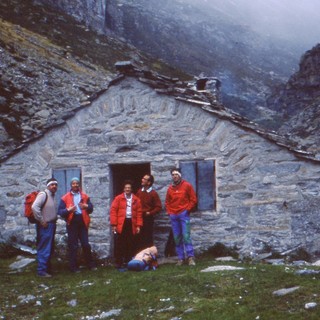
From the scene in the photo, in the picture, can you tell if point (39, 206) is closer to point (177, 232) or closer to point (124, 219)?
point (124, 219)

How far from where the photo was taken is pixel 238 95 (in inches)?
3893

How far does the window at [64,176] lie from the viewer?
12367 millimetres

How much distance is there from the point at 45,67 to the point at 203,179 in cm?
2745

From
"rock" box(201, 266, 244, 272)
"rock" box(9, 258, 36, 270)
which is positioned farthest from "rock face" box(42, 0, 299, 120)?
"rock" box(201, 266, 244, 272)

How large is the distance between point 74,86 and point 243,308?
101 feet

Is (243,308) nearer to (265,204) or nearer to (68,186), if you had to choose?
(265,204)

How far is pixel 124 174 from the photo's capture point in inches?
554

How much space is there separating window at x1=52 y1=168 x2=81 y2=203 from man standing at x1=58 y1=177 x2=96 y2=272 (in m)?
1.74

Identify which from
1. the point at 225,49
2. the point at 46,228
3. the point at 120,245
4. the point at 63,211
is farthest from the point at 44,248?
the point at 225,49

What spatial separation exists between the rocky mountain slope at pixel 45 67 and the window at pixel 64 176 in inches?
41.1

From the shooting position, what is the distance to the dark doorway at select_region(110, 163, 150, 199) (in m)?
12.5

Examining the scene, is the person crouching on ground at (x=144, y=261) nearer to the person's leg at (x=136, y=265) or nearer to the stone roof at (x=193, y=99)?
the person's leg at (x=136, y=265)

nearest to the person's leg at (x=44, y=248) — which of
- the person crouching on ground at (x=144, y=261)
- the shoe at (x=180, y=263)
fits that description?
the person crouching on ground at (x=144, y=261)

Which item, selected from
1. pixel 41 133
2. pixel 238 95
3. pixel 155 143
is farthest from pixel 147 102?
pixel 238 95
